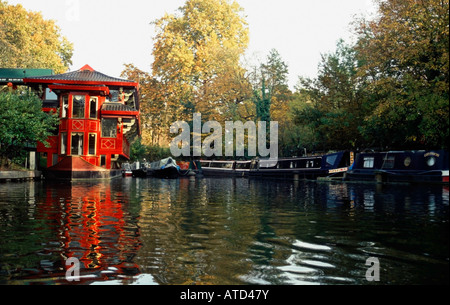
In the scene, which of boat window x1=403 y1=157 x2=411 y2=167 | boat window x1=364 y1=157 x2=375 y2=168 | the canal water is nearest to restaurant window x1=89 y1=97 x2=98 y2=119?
boat window x1=364 y1=157 x2=375 y2=168

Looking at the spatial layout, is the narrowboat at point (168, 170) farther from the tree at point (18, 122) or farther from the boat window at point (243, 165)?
the tree at point (18, 122)

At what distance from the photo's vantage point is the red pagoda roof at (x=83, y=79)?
35.6 metres

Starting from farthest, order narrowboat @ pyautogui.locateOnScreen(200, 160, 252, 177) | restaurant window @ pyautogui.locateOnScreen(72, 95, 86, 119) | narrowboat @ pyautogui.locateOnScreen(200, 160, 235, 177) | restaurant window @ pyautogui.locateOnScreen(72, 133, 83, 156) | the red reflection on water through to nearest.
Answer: narrowboat @ pyautogui.locateOnScreen(200, 160, 235, 177) < narrowboat @ pyautogui.locateOnScreen(200, 160, 252, 177) < restaurant window @ pyautogui.locateOnScreen(72, 95, 86, 119) < restaurant window @ pyautogui.locateOnScreen(72, 133, 83, 156) < the red reflection on water

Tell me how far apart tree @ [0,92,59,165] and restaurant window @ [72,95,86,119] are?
1978 mm

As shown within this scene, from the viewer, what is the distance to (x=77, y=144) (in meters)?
36.2

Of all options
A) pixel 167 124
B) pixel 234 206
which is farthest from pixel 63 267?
pixel 167 124

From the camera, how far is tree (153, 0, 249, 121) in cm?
4884

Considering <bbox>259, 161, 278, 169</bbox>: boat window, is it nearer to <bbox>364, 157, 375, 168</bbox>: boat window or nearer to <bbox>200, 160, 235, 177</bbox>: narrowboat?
<bbox>200, 160, 235, 177</bbox>: narrowboat

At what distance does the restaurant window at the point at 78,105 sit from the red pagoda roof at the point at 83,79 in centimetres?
136

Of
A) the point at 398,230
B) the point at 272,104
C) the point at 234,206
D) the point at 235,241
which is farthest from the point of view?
the point at 272,104

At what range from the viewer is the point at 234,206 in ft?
45.4

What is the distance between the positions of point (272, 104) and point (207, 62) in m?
9.33

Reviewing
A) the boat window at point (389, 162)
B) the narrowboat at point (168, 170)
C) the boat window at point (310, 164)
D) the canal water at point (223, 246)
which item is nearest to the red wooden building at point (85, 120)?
the narrowboat at point (168, 170)
